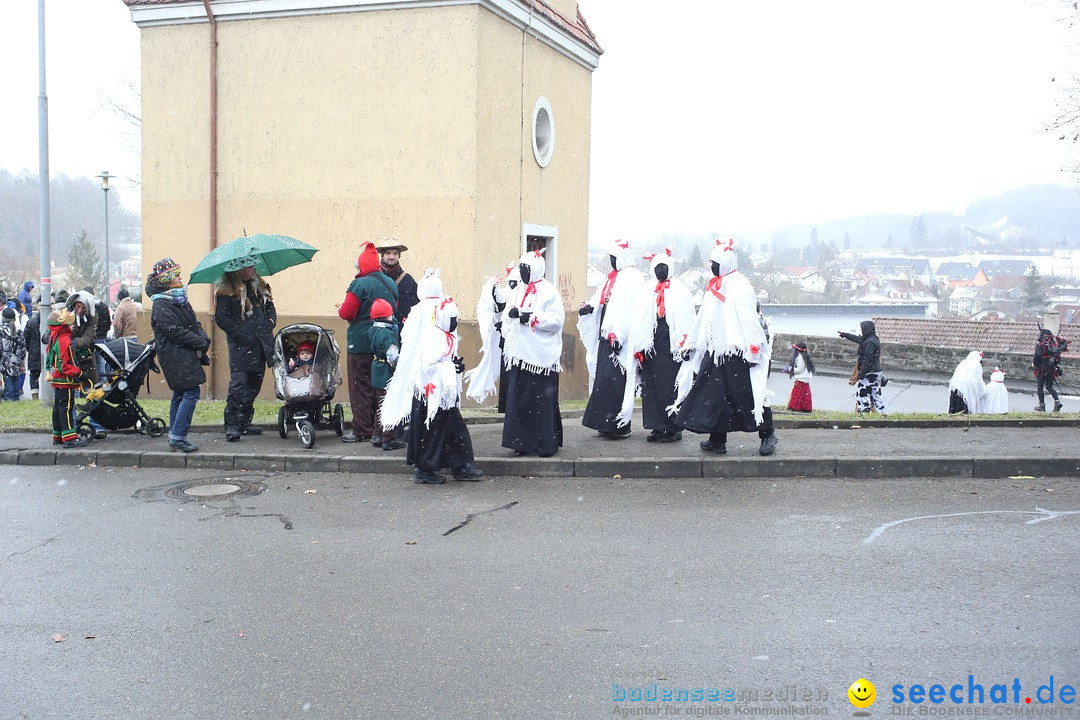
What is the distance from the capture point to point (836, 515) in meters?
7.51

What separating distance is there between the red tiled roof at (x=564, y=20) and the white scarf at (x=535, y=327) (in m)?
7.93

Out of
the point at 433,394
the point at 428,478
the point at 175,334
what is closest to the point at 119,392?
the point at 175,334

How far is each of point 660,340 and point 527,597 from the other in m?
5.03

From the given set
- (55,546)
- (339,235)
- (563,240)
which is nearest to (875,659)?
(55,546)

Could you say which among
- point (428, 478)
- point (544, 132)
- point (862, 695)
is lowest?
point (862, 695)

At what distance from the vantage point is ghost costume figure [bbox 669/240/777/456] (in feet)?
30.3

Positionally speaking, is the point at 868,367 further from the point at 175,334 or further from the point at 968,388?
the point at 175,334

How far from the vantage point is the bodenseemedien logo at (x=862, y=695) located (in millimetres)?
4195

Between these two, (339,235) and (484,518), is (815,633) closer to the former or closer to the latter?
(484,518)

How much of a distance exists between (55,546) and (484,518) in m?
3.10

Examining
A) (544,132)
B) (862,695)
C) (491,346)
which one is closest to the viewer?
(862,695)

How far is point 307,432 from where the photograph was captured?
10328mm

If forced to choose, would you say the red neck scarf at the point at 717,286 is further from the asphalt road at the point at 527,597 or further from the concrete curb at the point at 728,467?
the asphalt road at the point at 527,597

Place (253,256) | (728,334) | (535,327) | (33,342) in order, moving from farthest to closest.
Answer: (33,342) < (253,256) < (535,327) < (728,334)
